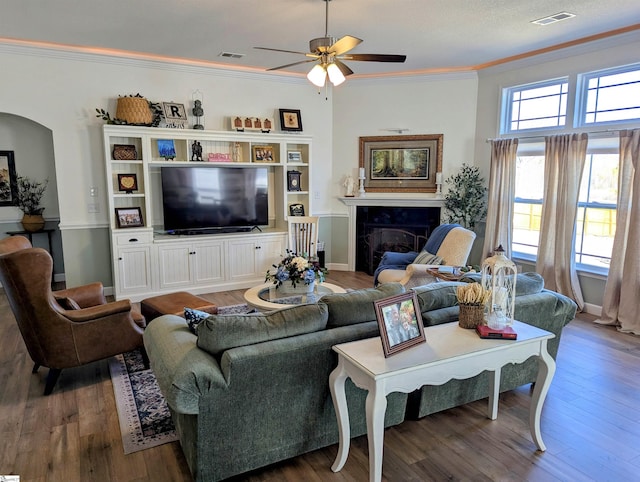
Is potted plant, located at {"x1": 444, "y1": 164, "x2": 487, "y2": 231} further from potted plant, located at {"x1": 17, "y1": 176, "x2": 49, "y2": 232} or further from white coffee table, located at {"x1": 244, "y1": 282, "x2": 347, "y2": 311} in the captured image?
potted plant, located at {"x1": 17, "y1": 176, "x2": 49, "y2": 232}

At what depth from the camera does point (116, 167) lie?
5.67 metres

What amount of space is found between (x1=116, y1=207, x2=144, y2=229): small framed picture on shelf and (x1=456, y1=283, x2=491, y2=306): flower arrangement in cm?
438

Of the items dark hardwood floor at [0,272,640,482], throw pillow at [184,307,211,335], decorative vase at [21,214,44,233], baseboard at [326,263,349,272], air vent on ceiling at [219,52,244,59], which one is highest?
air vent on ceiling at [219,52,244,59]

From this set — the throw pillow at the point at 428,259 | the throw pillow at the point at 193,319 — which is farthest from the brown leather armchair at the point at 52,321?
the throw pillow at the point at 428,259

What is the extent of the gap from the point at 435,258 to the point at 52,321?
12.1 ft

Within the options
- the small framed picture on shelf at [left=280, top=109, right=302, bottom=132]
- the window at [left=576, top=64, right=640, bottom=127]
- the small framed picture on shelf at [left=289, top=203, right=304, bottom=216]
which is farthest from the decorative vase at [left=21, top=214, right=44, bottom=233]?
the window at [left=576, top=64, right=640, bottom=127]

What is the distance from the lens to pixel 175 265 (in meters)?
5.78

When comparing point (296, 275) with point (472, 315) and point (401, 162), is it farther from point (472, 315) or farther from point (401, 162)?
point (401, 162)

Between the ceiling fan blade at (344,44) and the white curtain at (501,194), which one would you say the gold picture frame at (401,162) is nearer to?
the white curtain at (501,194)

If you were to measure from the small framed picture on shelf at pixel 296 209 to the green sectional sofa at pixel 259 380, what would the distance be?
13.3 feet

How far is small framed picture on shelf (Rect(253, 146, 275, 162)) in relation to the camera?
20.9 ft

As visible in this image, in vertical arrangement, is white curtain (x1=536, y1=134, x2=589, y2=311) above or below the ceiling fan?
below

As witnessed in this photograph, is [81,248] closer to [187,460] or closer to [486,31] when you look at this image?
[187,460]

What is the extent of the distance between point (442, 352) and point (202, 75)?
5192mm
